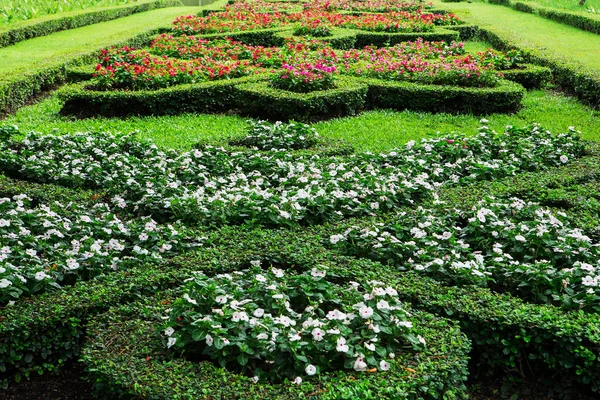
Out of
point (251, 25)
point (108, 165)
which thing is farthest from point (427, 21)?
point (108, 165)

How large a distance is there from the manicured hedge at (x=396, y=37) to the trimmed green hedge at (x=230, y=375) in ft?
40.1

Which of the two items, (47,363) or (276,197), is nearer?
(47,363)

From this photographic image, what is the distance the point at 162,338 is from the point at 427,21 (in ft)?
47.1

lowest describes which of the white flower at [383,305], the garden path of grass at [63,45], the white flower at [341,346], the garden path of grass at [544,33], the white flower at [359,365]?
the garden path of grass at [63,45]

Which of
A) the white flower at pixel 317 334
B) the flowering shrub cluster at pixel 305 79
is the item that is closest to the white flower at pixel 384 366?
the white flower at pixel 317 334

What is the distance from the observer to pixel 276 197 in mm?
4980

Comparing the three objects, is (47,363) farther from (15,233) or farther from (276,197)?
(276,197)

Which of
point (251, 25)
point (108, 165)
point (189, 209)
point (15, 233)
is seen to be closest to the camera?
point (15, 233)

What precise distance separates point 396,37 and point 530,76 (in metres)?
4.72

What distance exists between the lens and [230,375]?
3094 mm

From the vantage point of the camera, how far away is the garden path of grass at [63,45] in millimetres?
11720

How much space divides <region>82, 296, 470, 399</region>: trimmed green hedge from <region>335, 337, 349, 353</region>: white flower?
111mm

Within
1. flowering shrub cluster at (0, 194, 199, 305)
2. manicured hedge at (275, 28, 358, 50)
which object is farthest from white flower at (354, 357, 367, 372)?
manicured hedge at (275, 28, 358, 50)

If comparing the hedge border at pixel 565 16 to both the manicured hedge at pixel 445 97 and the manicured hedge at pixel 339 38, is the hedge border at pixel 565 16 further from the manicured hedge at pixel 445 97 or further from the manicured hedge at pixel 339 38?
the manicured hedge at pixel 445 97
